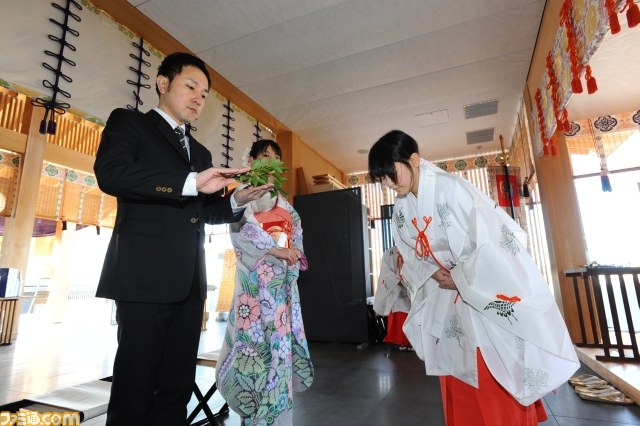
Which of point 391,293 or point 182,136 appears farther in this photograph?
point 391,293

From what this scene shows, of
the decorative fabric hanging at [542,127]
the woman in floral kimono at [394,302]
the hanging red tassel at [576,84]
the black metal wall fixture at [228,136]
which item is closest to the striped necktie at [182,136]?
the hanging red tassel at [576,84]

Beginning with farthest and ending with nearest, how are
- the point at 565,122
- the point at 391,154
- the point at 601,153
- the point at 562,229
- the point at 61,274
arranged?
the point at 61,274
the point at 601,153
the point at 562,229
the point at 565,122
the point at 391,154

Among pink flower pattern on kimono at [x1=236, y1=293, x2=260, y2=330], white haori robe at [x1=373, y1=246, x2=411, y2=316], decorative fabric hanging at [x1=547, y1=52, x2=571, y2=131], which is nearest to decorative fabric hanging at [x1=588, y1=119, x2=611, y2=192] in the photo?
decorative fabric hanging at [x1=547, y1=52, x2=571, y2=131]

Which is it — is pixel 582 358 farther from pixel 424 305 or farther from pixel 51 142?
pixel 51 142

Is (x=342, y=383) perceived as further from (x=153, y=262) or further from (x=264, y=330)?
(x=153, y=262)

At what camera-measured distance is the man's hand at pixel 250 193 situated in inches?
44.9

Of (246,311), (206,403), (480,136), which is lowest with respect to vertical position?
(206,403)

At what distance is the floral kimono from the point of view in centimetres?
162

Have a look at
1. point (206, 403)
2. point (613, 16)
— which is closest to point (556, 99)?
point (613, 16)

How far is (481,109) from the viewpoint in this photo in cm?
444

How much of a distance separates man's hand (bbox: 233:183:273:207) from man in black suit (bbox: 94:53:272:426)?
0.53 feet

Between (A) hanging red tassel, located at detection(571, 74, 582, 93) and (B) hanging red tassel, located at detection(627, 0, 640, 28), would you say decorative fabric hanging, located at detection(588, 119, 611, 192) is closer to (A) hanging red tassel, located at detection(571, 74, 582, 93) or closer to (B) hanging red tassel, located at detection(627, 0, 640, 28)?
(A) hanging red tassel, located at detection(571, 74, 582, 93)

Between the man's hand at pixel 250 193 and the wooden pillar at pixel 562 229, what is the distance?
3.31 metres

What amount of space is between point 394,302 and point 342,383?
3.95 feet
